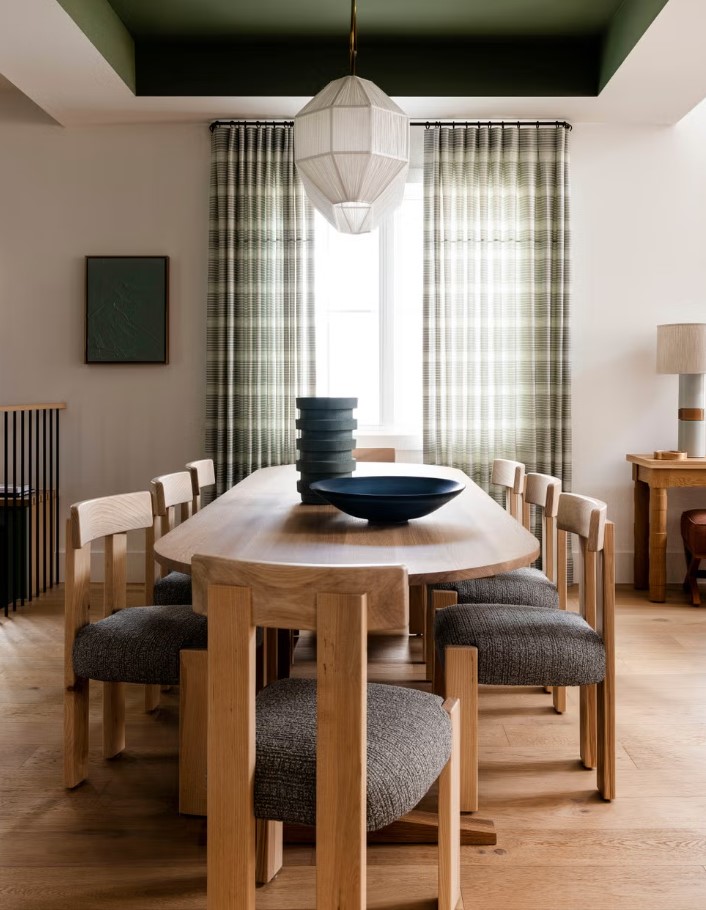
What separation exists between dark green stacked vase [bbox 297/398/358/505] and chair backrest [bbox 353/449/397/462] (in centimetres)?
150

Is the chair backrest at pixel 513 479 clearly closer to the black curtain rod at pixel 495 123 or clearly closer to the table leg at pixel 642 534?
the table leg at pixel 642 534

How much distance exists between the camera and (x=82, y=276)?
507 cm

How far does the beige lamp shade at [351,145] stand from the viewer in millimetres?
2711

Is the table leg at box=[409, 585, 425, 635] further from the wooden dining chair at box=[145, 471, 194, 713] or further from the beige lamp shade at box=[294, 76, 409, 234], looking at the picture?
the beige lamp shade at box=[294, 76, 409, 234]

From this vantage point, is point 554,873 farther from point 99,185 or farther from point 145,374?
point 99,185

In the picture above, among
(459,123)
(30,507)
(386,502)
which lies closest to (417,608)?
(386,502)

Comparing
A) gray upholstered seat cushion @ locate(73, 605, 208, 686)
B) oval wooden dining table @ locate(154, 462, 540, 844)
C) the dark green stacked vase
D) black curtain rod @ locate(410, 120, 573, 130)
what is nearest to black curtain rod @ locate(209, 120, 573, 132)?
black curtain rod @ locate(410, 120, 573, 130)

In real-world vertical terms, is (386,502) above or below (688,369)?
below

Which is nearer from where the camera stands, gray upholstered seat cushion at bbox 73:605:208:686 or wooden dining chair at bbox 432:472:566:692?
gray upholstered seat cushion at bbox 73:605:208:686

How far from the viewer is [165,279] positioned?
5020 millimetres

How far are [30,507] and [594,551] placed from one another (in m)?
3.35

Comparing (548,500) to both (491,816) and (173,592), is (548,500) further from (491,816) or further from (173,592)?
(173,592)

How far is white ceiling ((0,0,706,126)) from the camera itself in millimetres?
3711

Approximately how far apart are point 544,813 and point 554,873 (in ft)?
→ 0.97
